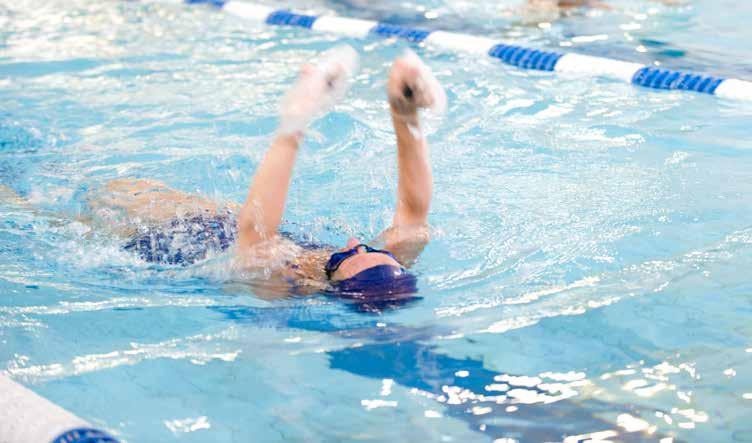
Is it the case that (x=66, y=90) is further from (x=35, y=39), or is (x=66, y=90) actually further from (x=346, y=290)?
(x=346, y=290)

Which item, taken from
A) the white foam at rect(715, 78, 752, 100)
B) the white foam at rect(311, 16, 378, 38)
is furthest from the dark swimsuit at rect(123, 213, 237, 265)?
the white foam at rect(311, 16, 378, 38)

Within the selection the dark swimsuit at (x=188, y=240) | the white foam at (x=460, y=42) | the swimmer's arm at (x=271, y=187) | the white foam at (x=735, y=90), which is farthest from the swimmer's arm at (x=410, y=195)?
the white foam at (x=460, y=42)

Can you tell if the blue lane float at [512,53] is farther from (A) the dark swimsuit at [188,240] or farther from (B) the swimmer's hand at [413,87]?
(A) the dark swimsuit at [188,240]

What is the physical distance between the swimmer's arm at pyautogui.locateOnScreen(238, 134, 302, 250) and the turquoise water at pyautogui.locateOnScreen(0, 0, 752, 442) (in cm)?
20

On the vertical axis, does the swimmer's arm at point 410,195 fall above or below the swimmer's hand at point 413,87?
below

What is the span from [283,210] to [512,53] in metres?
3.27

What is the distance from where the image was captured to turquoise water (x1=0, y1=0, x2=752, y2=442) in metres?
2.12

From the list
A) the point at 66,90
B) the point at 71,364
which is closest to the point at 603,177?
the point at 71,364

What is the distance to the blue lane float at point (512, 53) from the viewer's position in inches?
191

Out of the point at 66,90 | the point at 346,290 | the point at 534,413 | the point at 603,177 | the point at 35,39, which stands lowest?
the point at 534,413

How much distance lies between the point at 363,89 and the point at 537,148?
144cm

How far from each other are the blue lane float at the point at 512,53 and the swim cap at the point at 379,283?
2.84 m

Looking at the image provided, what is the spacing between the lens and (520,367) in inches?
90.4

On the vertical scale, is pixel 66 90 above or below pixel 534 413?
above
